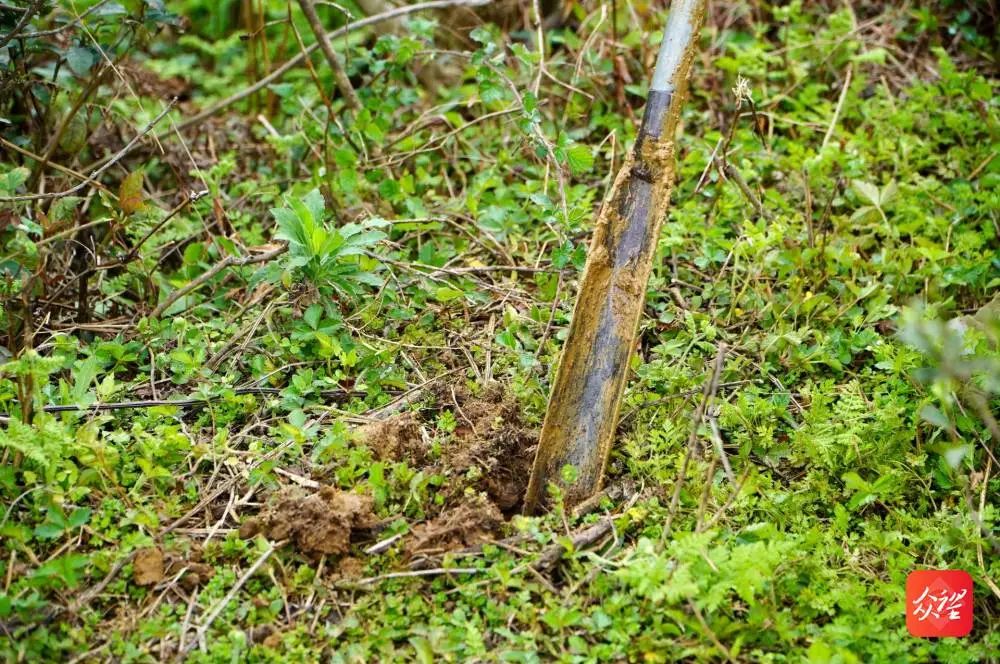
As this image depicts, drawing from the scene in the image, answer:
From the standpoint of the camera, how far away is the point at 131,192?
10.8 ft

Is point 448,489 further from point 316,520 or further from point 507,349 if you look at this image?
point 507,349

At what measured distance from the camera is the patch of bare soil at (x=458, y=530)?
2.63 meters

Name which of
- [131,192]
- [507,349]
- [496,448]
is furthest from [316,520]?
[131,192]

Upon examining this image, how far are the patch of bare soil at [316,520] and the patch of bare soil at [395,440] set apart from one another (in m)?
0.20

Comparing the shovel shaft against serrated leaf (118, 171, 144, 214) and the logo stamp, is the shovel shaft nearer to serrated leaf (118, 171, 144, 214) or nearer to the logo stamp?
the logo stamp

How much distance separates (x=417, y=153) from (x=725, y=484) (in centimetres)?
202

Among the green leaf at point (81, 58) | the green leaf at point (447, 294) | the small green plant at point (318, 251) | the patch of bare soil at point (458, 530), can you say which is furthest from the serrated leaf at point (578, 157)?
the green leaf at point (81, 58)

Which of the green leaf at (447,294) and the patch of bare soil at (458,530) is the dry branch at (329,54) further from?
the patch of bare soil at (458,530)

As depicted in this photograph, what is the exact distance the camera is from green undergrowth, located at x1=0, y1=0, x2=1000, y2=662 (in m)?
2.48

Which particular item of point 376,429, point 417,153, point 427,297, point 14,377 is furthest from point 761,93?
point 14,377

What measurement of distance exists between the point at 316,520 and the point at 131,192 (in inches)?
59.4

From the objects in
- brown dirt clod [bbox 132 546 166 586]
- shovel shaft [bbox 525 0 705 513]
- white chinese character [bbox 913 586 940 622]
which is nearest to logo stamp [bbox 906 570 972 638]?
white chinese character [bbox 913 586 940 622]

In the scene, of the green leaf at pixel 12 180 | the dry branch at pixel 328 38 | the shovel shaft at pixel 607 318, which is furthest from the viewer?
the dry branch at pixel 328 38

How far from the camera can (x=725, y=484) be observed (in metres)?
2.87
